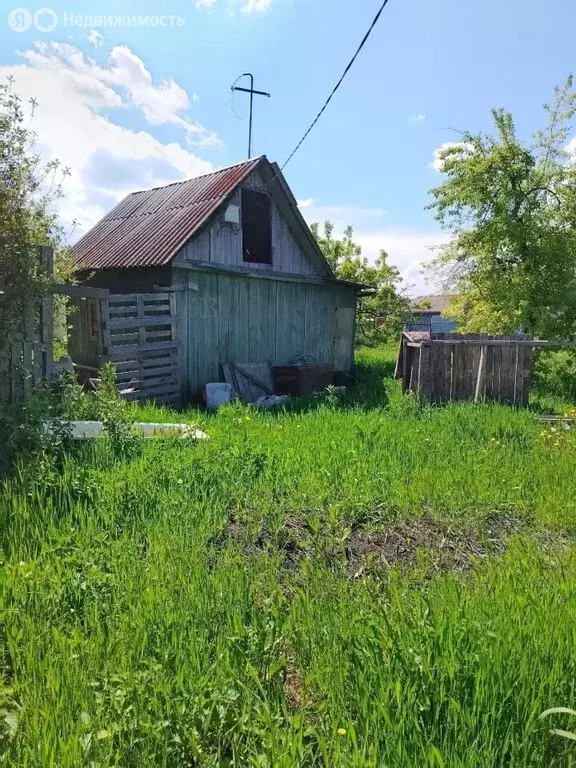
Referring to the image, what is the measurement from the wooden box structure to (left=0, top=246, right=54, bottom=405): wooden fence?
20.5 ft

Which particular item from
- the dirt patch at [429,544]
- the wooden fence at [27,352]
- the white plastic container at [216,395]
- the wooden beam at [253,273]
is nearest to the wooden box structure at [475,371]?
the white plastic container at [216,395]

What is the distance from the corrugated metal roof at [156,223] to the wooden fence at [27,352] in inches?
165

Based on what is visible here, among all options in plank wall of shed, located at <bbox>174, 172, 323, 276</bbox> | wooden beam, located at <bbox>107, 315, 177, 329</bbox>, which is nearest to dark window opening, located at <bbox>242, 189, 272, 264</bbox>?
plank wall of shed, located at <bbox>174, 172, 323, 276</bbox>

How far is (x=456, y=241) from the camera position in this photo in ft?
52.8

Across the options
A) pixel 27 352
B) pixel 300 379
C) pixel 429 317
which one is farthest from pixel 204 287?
pixel 429 317

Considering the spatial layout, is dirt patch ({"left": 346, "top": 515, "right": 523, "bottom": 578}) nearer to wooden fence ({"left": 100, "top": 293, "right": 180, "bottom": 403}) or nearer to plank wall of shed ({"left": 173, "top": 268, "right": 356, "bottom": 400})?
wooden fence ({"left": 100, "top": 293, "right": 180, "bottom": 403})

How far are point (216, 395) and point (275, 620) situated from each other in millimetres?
8238

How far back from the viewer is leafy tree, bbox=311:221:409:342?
26.9 metres

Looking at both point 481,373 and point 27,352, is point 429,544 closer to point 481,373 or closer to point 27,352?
point 27,352

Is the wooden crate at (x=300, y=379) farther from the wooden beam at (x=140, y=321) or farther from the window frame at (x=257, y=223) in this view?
the wooden beam at (x=140, y=321)

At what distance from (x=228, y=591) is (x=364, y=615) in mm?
726

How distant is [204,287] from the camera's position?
38.2ft

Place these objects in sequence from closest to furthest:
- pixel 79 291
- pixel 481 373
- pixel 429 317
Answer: pixel 79 291 < pixel 481 373 < pixel 429 317

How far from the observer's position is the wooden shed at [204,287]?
Result: 10.3m
